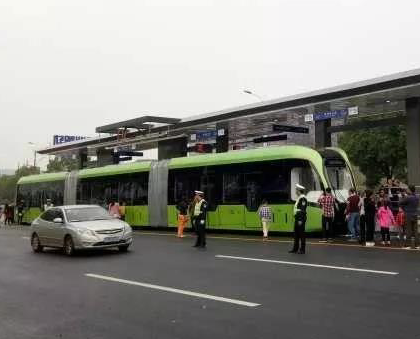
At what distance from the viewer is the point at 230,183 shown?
24.2 meters

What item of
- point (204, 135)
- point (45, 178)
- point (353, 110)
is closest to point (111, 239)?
point (353, 110)

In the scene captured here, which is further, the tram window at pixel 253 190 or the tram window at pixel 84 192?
the tram window at pixel 84 192

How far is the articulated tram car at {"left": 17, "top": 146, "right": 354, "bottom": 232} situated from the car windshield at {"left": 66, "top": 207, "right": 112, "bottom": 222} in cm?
684

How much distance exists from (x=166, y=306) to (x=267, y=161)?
1412cm

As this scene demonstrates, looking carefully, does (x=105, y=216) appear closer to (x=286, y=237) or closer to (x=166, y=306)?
(x=286, y=237)

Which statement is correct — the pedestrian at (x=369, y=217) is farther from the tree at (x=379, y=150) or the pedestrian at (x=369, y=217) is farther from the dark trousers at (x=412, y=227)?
the tree at (x=379, y=150)

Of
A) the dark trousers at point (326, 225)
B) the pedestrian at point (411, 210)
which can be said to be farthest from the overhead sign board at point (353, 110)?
the pedestrian at point (411, 210)

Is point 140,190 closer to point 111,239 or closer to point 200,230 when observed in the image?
point 200,230

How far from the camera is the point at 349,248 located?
16.8 metres

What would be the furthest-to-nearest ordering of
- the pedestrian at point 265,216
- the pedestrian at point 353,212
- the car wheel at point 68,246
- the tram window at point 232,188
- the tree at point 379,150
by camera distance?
the tree at point 379,150
the tram window at point 232,188
the pedestrian at point 265,216
the pedestrian at point 353,212
the car wheel at point 68,246

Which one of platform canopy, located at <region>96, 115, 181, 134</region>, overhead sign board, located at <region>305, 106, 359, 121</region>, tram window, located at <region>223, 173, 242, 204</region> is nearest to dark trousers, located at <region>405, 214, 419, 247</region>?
tram window, located at <region>223, 173, 242, 204</region>

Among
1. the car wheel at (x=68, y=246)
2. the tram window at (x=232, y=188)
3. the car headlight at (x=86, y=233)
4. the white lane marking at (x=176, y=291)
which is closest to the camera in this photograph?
the white lane marking at (x=176, y=291)

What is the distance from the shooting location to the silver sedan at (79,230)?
16.4 metres

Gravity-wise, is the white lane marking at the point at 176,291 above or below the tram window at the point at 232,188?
below
